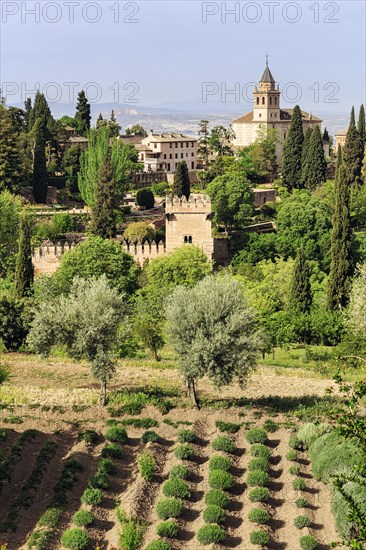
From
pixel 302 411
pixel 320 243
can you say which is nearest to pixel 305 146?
pixel 320 243

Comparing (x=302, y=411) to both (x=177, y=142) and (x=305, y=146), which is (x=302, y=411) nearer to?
(x=305, y=146)

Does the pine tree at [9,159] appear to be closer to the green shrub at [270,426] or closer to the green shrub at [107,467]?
the green shrub at [270,426]

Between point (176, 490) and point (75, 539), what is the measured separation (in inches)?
102

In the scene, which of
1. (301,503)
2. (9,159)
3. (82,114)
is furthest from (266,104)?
(301,503)

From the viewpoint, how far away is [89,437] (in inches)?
850

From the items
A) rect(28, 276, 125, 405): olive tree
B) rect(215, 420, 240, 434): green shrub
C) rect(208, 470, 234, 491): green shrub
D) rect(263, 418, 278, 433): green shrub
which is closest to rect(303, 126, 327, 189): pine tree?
rect(28, 276, 125, 405): olive tree

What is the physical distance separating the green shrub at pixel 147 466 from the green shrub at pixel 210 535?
8.54ft

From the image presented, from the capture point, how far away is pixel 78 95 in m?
80.8

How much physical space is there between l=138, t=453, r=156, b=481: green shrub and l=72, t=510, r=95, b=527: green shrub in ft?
6.04

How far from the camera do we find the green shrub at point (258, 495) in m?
18.8

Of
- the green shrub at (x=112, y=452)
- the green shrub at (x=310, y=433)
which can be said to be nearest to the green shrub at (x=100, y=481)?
the green shrub at (x=112, y=452)

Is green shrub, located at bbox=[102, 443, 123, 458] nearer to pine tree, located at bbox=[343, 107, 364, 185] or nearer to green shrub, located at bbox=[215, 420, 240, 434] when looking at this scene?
green shrub, located at bbox=[215, 420, 240, 434]

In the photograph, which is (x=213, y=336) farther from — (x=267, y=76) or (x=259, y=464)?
(x=267, y=76)

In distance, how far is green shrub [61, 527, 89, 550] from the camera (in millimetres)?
17266
